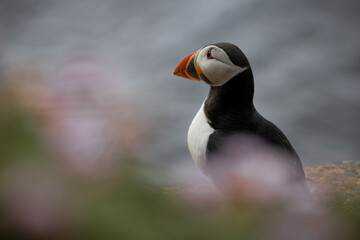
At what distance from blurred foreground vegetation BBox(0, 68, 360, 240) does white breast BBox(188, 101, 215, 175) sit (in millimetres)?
1397

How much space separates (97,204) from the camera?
470mm

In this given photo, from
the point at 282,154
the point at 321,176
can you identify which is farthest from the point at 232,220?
the point at 321,176

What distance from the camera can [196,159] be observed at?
2.04 metres

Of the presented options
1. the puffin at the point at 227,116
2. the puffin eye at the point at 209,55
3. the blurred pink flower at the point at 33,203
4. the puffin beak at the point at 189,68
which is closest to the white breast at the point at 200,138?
the puffin at the point at 227,116

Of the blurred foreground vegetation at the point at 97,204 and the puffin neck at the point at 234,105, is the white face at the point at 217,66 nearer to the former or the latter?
the puffin neck at the point at 234,105

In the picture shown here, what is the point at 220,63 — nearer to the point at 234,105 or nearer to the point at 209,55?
the point at 209,55

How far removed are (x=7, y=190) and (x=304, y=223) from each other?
1.21ft

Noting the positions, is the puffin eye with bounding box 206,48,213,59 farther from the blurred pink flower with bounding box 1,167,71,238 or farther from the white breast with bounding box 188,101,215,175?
the blurred pink flower with bounding box 1,167,71,238

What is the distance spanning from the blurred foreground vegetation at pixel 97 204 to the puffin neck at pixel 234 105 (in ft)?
4.56

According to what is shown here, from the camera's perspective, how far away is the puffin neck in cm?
194

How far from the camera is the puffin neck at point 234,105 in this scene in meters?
1.94

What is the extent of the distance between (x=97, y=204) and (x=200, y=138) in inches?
60.2

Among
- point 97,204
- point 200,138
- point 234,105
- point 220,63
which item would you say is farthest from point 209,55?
point 97,204

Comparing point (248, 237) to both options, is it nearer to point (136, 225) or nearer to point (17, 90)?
point (136, 225)
